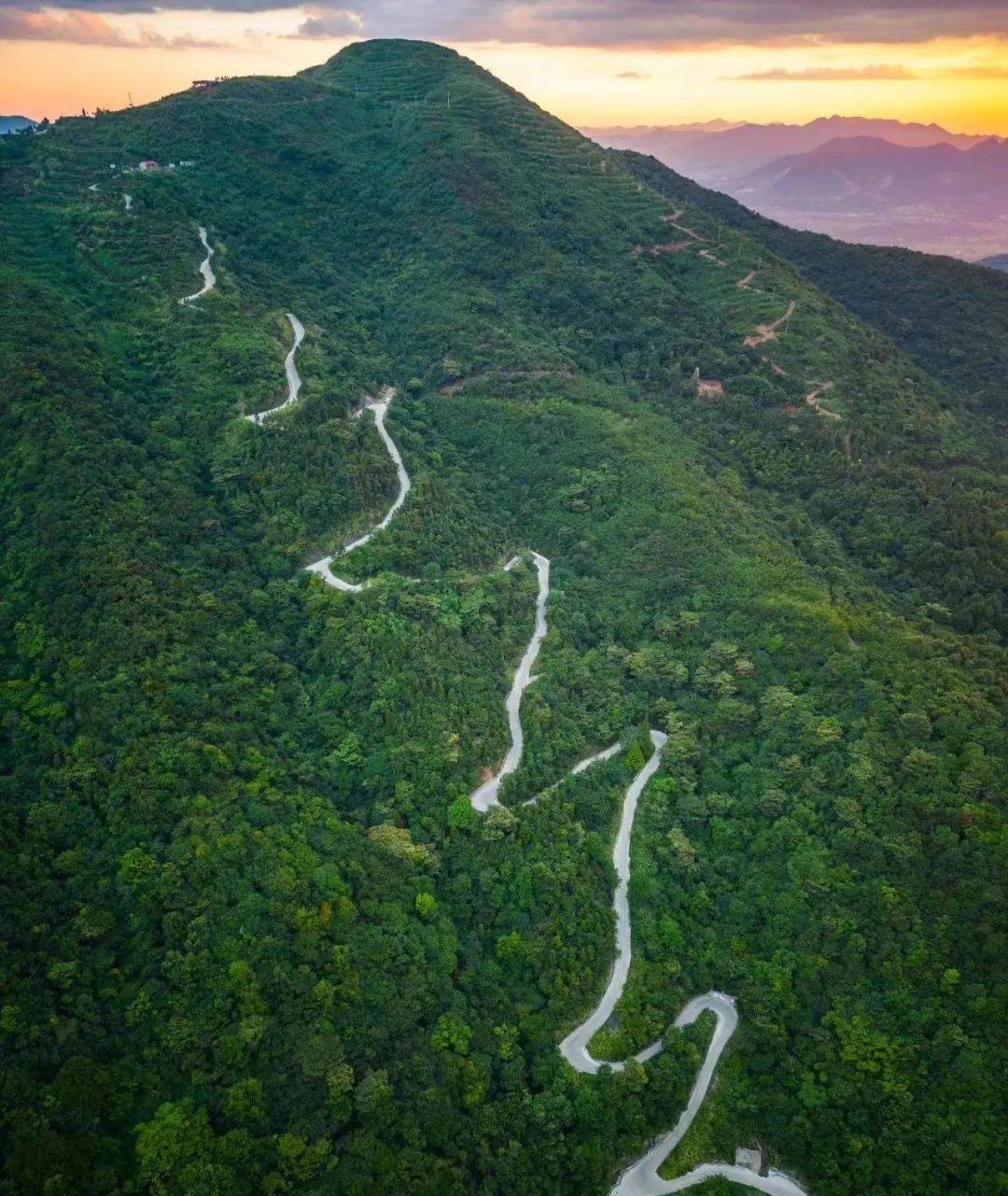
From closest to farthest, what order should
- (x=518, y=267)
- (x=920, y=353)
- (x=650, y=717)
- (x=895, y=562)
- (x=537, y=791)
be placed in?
1. (x=537, y=791)
2. (x=650, y=717)
3. (x=895, y=562)
4. (x=518, y=267)
5. (x=920, y=353)

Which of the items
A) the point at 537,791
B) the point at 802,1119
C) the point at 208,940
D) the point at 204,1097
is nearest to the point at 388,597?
the point at 537,791

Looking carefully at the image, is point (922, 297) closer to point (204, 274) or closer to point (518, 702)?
point (518, 702)

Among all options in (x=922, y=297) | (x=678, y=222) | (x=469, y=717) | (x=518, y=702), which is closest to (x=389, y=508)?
(x=518, y=702)

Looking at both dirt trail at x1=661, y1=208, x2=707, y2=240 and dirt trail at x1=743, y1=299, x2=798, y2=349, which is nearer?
dirt trail at x1=743, y1=299, x2=798, y2=349

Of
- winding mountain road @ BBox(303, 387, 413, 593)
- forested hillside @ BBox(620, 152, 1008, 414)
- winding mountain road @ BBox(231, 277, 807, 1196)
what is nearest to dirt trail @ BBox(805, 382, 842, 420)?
forested hillside @ BBox(620, 152, 1008, 414)

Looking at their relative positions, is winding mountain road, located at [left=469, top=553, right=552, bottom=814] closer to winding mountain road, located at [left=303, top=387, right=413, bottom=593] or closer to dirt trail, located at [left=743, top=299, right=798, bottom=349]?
winding mountain road, located at [left=303, top=387, right=413, bottom=593]

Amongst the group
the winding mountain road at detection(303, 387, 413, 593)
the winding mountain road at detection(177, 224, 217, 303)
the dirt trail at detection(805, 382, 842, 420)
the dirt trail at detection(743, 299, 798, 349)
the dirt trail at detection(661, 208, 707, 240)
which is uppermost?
the dirt trail at detection(661, 208, 707, 240)

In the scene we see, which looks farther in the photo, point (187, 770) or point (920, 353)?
point (920, 353)

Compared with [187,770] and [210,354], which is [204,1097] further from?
[210,354]
